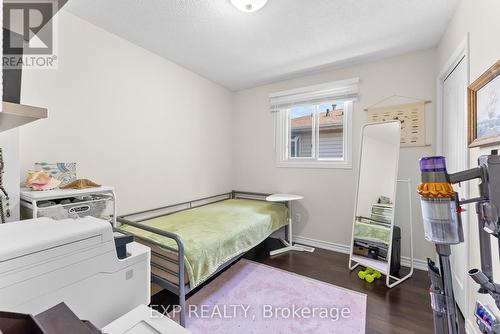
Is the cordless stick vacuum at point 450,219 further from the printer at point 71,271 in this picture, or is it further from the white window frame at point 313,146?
the white window frame at point 313,146

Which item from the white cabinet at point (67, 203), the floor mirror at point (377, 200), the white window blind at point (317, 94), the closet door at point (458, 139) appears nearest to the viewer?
→ the white cabinet at point (67, 203)

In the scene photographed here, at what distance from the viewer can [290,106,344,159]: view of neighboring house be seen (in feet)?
9.89

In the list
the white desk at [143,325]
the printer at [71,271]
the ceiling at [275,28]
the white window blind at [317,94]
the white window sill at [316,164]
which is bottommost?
the white desk at [143,325]

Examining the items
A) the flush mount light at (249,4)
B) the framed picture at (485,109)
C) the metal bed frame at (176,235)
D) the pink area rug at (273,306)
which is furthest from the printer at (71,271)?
the framed picture at (485,109)

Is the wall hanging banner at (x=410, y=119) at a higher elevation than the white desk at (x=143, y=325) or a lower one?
higher

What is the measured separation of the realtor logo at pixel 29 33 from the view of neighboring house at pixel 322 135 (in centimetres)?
277

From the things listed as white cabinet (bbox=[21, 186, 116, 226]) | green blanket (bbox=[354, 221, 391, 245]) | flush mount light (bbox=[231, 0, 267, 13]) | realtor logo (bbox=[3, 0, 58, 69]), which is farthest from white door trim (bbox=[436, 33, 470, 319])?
white cabinet (bbox=[21, 186, 116, 226])

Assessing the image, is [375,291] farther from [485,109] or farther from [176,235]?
[176,235]

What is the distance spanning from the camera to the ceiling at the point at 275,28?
1740 mm

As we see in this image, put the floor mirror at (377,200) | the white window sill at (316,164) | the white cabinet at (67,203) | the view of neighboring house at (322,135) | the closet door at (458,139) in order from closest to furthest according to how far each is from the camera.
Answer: the white cabinet at (67,203) → the closet door at (458,139) → the floor mirror at (377,200) → the white window sill at (316,164) → the view of neighboring house at (322,135)

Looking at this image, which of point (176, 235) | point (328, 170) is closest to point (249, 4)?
point (176, 235)

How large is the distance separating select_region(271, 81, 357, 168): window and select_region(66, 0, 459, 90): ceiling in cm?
50

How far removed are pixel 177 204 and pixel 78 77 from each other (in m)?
1.63

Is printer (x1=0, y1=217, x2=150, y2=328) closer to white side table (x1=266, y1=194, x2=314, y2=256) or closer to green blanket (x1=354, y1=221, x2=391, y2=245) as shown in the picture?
white side table (x1=266, y1=194, x2=314, y2=256)
